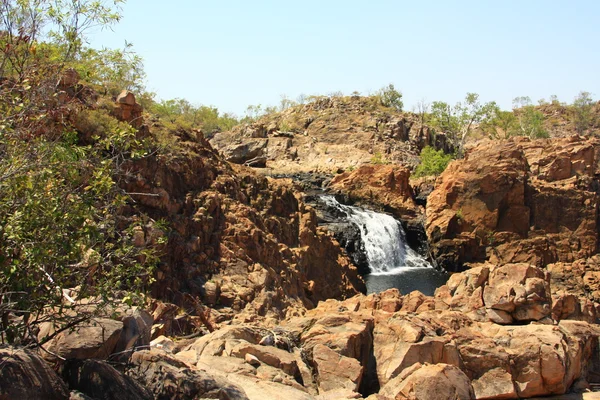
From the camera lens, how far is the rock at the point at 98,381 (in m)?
7.41

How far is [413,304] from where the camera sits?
16.4 metres

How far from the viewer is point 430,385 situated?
11.1 m

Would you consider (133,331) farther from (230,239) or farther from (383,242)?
(383,242)

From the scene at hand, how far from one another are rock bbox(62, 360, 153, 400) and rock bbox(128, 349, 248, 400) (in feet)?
1.67

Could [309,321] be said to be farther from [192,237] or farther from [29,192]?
[29,192]

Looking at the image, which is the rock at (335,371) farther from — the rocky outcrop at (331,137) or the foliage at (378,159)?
the foliage at (378,159)

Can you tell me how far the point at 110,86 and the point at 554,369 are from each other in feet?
47.0

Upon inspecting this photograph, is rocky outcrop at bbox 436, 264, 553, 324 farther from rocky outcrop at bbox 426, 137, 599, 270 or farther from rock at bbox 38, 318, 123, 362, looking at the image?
rocky outcrop at bbox 426, 137, 599, 270

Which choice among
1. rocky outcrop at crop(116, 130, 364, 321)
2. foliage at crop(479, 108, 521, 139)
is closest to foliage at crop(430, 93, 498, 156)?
foliage at crop(479, 108, 521, 139)

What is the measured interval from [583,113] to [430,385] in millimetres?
85640

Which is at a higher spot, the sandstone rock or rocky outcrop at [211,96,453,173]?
rocky outcrop at [211,96,453,173]

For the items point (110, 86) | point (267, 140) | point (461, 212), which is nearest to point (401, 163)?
point (267, 140)

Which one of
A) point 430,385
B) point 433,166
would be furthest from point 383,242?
point 430,385

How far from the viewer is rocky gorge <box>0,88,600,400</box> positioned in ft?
27.1
